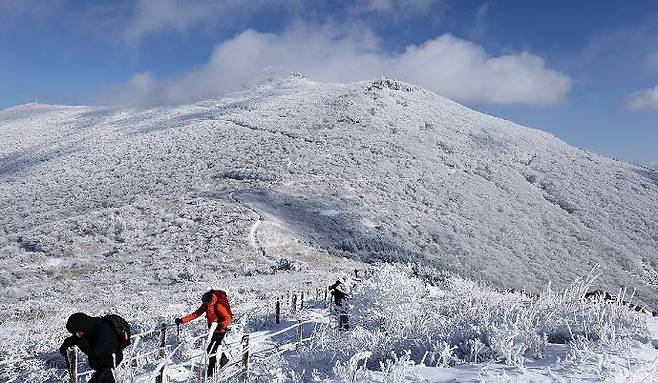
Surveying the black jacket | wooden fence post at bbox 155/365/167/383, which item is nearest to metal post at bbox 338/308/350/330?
wooden fence post at bbox 155/365/167/383

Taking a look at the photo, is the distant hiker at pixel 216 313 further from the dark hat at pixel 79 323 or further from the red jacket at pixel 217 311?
the dark hat at pixel 79 323

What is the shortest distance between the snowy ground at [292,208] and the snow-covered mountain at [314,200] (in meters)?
0.20

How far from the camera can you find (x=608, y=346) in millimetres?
5805

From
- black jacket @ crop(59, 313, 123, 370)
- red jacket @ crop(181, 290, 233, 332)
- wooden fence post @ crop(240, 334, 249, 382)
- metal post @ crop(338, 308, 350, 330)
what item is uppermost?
black jacket @ crop(59, 313, 123, 370)

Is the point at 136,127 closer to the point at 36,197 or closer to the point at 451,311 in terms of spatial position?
the point at 36,197

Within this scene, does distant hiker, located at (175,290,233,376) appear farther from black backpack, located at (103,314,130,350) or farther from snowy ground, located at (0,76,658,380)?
snowy ground, located at (0,76,658,380)

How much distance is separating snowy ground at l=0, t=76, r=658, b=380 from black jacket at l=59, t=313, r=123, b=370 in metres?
6.88

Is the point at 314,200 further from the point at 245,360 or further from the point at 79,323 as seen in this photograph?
the point at 79,323

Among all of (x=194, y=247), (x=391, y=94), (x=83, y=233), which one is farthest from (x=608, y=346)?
(x=391, y=94)

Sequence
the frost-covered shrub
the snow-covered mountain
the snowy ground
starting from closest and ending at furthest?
the frost-covered shrub < the snowy ground < the snow-covered mountain

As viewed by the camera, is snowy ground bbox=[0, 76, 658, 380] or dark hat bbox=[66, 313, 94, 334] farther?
snowy ground bbox=[0, 76, 658, 380]

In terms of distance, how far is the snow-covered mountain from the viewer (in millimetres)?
31234

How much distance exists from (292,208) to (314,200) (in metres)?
2.45

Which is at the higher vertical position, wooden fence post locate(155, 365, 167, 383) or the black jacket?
the black jacket
